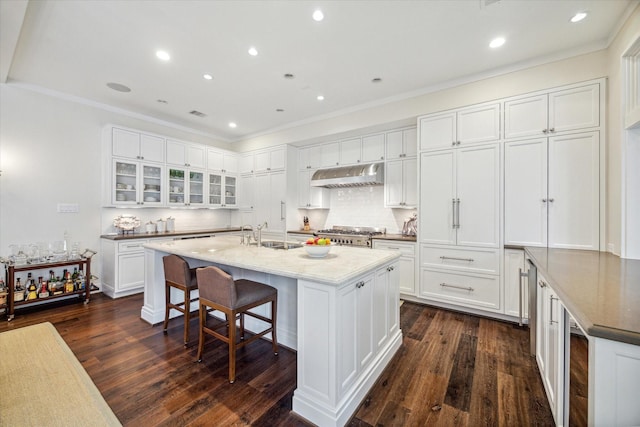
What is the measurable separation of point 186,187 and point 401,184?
3.85m

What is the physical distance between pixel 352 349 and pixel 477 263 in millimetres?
2240

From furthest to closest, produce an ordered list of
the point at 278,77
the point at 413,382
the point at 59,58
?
the point at 278,77 < the point at 59,58 < the point at 413,382

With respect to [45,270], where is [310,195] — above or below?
above

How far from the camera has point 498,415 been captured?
1.64m

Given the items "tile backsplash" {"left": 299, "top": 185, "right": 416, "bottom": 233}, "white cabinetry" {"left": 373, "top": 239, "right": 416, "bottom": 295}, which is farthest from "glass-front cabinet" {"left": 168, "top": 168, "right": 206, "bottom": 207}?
"white cabinetry" {"left": 373, "top": 239, "right": 416, "bottom": 295}

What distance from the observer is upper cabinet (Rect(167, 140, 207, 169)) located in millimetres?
4691

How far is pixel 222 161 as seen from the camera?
18.3 feet

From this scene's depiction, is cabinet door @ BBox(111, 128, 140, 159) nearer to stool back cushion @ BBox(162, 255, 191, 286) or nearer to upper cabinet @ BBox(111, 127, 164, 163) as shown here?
upper cabinet @ BBox(111, 127, 164, 163)

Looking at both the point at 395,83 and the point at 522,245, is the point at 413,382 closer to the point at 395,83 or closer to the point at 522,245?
the point at 522,245

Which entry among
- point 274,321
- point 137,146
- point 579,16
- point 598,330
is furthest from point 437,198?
point 137,146

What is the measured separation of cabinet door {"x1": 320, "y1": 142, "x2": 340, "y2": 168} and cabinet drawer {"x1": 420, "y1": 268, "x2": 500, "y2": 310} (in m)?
2.37

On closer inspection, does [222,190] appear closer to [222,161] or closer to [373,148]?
[222,161]

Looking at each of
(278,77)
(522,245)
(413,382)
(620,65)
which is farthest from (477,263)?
(278,77)

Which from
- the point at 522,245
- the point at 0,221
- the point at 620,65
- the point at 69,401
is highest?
the point at 620,65
